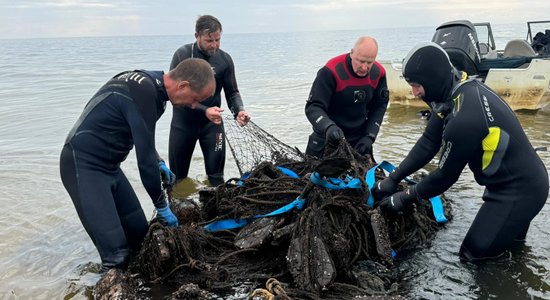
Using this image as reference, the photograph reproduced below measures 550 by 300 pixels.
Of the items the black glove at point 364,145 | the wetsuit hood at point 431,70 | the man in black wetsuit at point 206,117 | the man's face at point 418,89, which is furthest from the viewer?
the man in black wetsuit at point 206,117

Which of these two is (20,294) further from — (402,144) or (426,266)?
(402,144)

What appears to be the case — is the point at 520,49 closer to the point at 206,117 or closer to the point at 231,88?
the point at 231,88

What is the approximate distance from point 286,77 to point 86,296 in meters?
19.6

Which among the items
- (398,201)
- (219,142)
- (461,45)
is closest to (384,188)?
(398,201)

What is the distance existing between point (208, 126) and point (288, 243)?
2444 millimetres

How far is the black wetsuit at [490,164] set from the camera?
324 cm

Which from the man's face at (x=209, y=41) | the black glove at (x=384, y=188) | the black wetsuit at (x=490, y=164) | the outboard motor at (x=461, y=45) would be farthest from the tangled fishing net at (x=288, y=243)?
the outboard motor at (x=461, y=45)

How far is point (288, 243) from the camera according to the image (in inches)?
133

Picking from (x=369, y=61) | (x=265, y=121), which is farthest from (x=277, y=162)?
(x=265, y=121)

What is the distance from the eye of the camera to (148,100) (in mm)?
3180

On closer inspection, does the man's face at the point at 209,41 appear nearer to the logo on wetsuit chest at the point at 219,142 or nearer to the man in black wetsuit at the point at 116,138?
the logo on wetsuit chest at the point at 219,142

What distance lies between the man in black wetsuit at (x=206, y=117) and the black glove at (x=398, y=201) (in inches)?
71.1

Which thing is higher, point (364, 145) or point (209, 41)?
point (209, 41)

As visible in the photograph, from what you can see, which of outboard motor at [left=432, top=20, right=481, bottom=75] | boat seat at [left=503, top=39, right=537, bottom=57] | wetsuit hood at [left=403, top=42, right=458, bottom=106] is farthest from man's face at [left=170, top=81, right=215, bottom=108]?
boat seat at [left=503, top=39, right=537, bottom=57]
